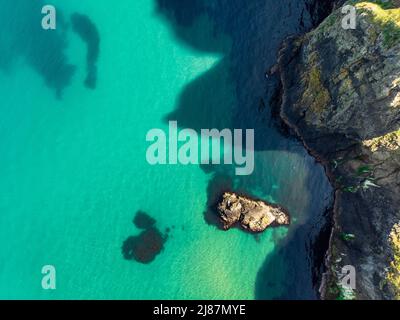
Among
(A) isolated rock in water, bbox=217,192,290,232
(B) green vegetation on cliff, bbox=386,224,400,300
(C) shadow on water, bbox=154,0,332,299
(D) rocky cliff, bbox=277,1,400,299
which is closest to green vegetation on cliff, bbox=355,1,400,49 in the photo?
(D) rocky cliff, bbox=277,1,400,299

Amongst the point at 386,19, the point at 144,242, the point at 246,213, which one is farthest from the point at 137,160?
the point at 386,19

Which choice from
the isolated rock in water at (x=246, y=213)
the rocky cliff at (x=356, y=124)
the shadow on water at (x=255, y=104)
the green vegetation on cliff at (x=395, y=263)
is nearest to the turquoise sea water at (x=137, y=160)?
the shadow on water at (x=255, y=104)

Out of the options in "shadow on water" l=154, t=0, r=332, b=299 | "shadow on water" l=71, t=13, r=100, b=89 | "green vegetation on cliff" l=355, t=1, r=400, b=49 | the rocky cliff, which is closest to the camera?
"green vegetation on cliff" l=355, t=1, r=400, b=49

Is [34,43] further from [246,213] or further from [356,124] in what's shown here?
[356,124]

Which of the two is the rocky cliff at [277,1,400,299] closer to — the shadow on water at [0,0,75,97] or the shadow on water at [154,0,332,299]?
the shadow on water at [154,0,332,299]

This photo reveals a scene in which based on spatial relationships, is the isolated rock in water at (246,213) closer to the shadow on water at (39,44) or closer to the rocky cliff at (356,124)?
the rocky cliff at (356,124)

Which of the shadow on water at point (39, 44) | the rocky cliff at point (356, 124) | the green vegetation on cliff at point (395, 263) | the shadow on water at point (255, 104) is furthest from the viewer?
the shadow on water at point (39, 44)
